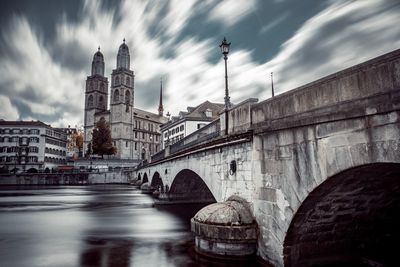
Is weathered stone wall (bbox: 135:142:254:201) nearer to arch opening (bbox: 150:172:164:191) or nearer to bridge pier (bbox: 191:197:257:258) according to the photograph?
bridge pier (bbox: 191:197:257:258)

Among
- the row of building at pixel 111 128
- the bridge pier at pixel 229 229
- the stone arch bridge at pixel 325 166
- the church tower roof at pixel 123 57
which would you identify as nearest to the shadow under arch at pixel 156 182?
the row of building at pixel 111 128

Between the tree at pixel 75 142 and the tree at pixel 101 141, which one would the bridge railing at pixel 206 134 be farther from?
the tree at pixel 75 142

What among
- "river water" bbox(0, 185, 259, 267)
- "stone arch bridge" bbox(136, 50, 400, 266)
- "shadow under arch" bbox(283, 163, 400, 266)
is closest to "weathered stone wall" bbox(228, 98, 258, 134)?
"stone arch bridge" bbox(136, 50, 400, 266)

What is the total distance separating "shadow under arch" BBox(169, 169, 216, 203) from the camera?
27953 mm

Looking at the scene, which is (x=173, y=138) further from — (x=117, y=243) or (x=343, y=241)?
(x=343, y=241)

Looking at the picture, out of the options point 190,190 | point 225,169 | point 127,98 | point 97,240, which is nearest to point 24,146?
point 127,98

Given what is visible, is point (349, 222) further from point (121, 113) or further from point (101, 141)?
point (121, 113)

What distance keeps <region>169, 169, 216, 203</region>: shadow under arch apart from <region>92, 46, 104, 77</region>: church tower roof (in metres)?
97.3

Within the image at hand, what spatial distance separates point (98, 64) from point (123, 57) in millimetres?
15780

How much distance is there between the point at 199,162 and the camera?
1642 cm

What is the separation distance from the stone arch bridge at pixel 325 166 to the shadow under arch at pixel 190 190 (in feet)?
53.4

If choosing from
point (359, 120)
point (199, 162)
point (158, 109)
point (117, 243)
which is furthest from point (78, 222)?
point (158, 109)

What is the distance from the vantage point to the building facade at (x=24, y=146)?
8581cm

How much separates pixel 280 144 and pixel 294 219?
2118 mm
